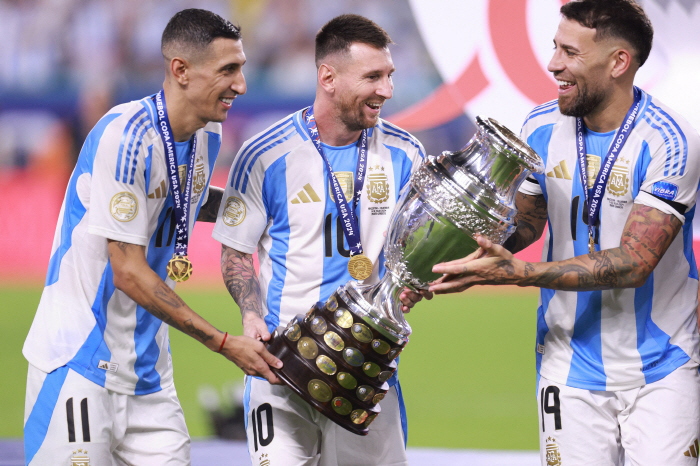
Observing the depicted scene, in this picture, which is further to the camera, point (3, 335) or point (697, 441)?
point (3, 335)

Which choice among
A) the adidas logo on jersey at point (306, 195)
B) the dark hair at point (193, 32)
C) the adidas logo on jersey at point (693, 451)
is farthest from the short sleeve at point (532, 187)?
the dark hair at point (193, 32)

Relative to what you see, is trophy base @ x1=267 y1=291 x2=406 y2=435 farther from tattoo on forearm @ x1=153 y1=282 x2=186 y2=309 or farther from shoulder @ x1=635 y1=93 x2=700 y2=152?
shoulder @ x1=635 y1=93 x2=700 y2=152

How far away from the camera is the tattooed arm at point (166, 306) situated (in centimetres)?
242

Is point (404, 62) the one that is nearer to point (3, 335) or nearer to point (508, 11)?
point (508, 11)

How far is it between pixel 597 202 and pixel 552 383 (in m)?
0.65

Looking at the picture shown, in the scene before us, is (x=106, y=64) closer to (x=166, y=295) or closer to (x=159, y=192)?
(x=159, y=192)

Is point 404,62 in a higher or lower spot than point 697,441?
higher

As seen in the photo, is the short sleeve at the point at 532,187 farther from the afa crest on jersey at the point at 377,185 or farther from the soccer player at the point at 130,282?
the soccer player at the point at 130,282

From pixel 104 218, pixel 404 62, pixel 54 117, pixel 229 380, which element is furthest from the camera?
→ pixel 54 117

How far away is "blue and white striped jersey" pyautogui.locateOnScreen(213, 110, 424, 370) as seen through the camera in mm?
2711

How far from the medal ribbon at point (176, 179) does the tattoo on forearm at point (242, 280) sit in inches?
Result: 7.0

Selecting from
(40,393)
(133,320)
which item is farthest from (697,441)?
(40,393)

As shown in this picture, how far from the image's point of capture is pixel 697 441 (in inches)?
99.5

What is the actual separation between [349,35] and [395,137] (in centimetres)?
41
